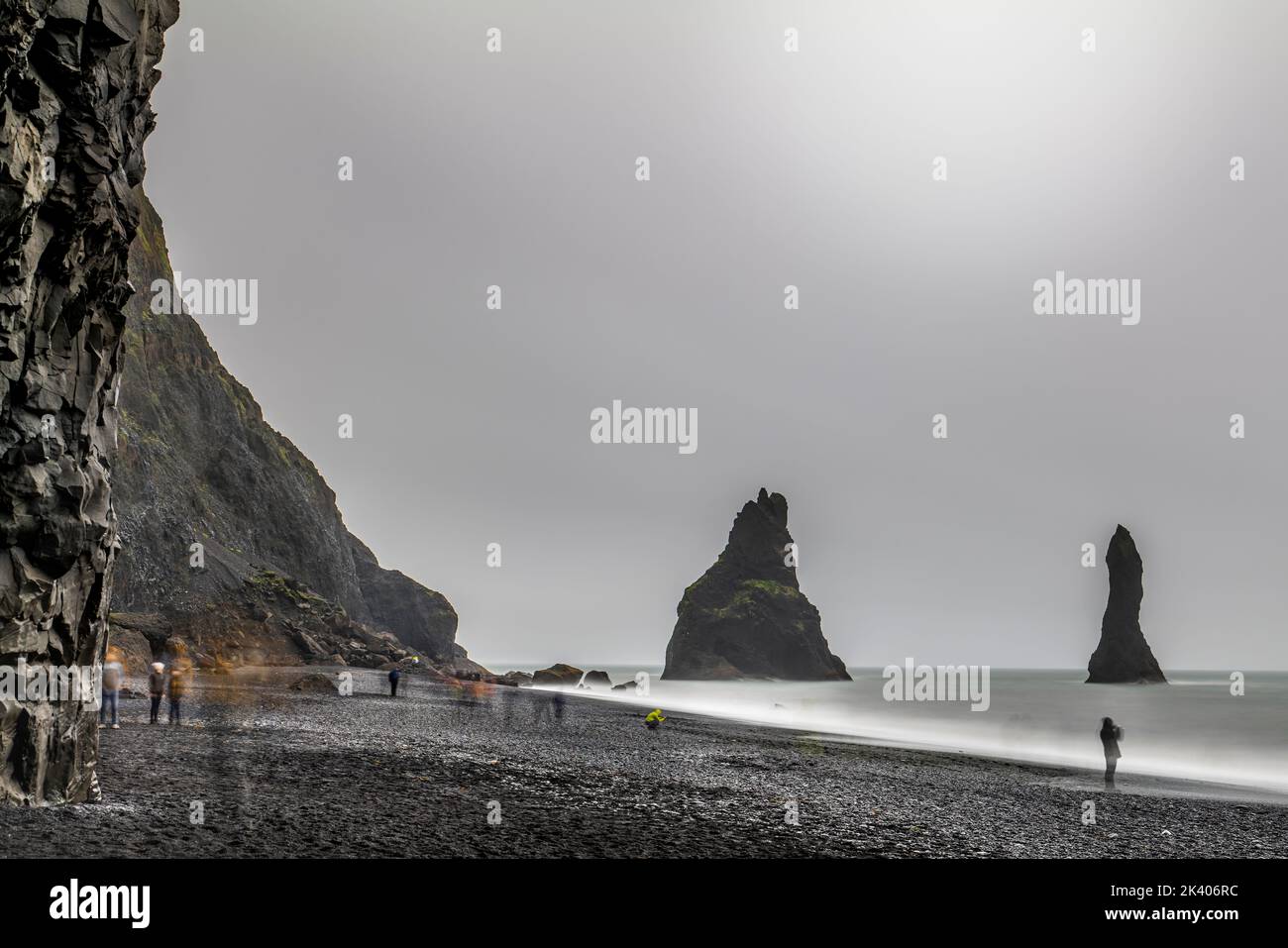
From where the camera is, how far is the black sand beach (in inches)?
557

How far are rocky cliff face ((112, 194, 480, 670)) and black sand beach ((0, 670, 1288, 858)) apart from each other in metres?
37.8

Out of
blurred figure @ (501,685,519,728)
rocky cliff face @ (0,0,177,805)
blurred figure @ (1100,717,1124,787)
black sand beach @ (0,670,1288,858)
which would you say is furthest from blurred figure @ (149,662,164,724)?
blurred figure @ (1100,717,1124,787)

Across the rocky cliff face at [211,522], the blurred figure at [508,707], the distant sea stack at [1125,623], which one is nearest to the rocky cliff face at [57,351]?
the blurred figure at [508,707]

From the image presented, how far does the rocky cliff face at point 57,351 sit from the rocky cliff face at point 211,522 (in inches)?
1841

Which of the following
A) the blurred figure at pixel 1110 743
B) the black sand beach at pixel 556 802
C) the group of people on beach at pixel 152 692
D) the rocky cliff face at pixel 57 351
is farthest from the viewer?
the blurred figure at pixel 1110 743

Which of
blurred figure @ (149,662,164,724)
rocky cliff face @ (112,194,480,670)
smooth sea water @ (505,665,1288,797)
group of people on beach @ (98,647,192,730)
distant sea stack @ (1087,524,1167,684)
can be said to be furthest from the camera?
distant sea stack @ (1087,524,1167,684)

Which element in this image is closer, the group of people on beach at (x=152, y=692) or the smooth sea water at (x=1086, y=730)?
the group of people on beach at (x=152, y=692)

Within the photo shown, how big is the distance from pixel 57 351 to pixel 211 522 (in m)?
78.8

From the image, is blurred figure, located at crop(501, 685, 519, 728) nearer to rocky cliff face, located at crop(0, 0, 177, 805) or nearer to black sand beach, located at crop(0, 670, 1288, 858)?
black sand beach, located at crop(0, 670, 1288, 858)

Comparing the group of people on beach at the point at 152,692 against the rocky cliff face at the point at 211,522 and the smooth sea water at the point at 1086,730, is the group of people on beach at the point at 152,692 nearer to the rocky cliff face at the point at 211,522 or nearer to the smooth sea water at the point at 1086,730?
the rocky cliff face at the point at 211,522

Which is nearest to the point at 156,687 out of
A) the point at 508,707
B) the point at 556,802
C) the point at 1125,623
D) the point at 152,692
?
the point at 152,692

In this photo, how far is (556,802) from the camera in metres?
19.4

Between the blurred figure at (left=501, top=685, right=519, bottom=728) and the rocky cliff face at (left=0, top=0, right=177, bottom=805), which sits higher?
the rocky cliff face at (left=0, top=0, right=177, bottom=805)

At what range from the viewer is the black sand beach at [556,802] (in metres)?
14.1
